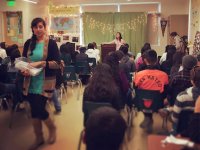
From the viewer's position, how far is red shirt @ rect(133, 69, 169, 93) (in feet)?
12.3

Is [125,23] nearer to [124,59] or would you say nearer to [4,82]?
[124,59]

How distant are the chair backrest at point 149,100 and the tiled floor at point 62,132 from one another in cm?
45

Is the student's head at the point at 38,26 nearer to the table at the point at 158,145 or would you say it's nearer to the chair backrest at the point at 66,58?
the table at the point at 158,145

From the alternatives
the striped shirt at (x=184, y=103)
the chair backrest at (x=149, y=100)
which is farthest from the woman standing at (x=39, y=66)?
the striped shirt at (x=184, y=103)

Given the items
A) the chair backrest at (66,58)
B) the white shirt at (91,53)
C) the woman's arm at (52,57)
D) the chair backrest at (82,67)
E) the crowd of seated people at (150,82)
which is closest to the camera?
the crowd of seated people at (150,82)

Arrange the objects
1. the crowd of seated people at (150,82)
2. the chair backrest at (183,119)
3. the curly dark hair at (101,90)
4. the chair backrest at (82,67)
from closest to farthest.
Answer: the chair backrest at (183,119) < the crowd of seated people at (150,82) < the curly dark hair at (101,90) < the chair backrest at (82,67)

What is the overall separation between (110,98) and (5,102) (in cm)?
305

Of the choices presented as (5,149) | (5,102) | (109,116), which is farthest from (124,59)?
(109,116)

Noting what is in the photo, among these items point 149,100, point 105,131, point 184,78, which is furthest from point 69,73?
point 105,131

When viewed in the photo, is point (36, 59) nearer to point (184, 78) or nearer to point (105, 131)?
point (184, 78)

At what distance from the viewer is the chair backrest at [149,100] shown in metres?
3.58

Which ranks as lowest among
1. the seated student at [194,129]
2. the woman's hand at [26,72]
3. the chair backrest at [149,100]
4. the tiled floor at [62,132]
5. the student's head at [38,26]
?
the tiled floor at [62,132]

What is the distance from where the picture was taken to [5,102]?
Answer: 526 centimetres

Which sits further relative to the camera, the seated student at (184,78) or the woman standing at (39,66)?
the seated student at (184,78)
